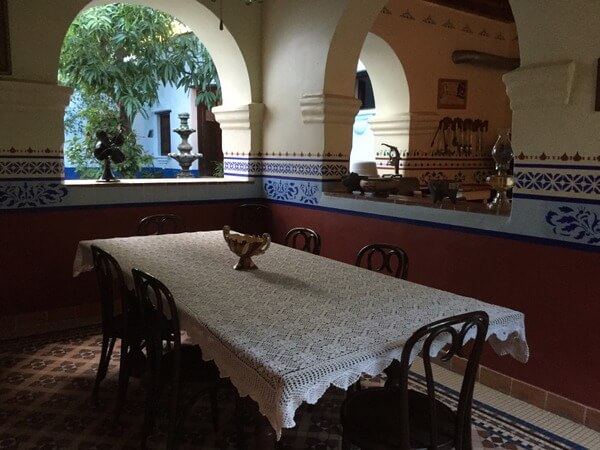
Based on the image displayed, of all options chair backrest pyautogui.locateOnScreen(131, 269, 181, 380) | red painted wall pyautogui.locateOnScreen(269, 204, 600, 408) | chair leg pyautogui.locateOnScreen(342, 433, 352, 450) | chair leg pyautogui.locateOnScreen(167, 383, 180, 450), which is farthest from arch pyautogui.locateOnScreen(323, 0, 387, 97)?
chair leg pyautogui.locateOnScreen(342, 433, 352, 450)

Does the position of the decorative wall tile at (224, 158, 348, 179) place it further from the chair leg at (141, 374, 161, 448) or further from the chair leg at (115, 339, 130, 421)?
the chair leg at (141, 374, 161, 448)

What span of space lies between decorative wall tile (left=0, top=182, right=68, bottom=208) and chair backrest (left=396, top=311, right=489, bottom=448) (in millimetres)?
3096

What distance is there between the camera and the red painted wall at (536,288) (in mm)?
2590

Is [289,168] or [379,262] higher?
[289,168]

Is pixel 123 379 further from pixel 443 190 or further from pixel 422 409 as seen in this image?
pixel 443 190

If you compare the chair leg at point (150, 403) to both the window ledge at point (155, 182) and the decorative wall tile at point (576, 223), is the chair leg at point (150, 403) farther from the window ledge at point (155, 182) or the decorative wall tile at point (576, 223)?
the window ledge at point (155, 182)

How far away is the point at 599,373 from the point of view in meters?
2.56

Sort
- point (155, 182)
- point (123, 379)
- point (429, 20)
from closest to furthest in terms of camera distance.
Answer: point (123, 379) → point (155, 182) → point (429, 20)

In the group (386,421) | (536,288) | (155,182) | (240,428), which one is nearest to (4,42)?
(155,182)

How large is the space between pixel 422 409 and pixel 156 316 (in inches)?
43.8

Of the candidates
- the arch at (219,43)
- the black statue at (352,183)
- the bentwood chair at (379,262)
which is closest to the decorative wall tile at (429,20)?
the arch at (219,43)

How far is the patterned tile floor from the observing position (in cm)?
243

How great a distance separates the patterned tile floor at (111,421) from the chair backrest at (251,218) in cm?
187

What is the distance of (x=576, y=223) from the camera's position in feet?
8.41
